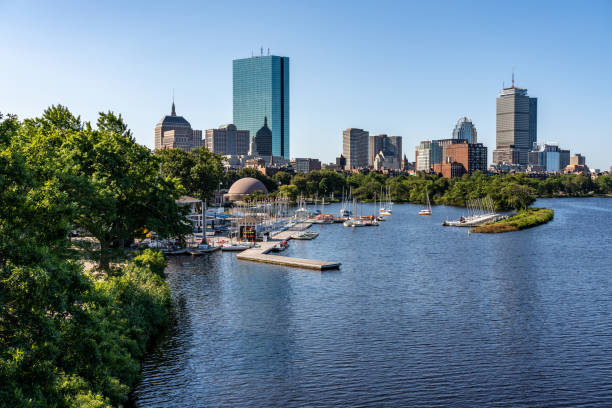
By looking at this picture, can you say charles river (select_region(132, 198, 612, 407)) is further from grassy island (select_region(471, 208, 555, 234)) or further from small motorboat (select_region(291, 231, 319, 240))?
grassy island (select_region(471, 208, 555, 234))

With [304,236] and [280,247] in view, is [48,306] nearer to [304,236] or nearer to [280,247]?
[280,247]

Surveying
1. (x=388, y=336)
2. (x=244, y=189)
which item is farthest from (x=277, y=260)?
(x=244, y=189)

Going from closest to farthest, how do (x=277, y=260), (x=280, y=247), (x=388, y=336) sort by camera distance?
(x=388, y=336)
(x=277, y=260)
(x=280, y=247)

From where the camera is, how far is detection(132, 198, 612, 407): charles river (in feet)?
99.5

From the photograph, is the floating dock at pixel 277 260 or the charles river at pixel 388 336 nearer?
the charles river at pixel 388 336

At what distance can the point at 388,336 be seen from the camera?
3966 cm

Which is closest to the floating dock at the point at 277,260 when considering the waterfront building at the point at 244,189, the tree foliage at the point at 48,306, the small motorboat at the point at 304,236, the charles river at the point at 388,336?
the charles river at the point at 388,336

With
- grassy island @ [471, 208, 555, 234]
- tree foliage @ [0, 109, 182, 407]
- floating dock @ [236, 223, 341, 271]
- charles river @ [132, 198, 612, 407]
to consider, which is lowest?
charles river @ [132, 198, 612, 407]

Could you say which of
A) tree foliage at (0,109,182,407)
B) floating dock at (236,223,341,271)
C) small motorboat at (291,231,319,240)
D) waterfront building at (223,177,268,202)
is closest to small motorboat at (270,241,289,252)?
floating dock at (236,223,341,271)

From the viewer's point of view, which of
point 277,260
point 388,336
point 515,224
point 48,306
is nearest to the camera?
point 48,306

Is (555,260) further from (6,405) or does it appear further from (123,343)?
(6,405)

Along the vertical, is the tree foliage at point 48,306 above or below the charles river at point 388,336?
above

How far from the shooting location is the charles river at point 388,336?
30.3 meters

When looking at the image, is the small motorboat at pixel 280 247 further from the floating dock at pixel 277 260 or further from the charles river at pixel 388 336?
the charles river at pixel 388 336
